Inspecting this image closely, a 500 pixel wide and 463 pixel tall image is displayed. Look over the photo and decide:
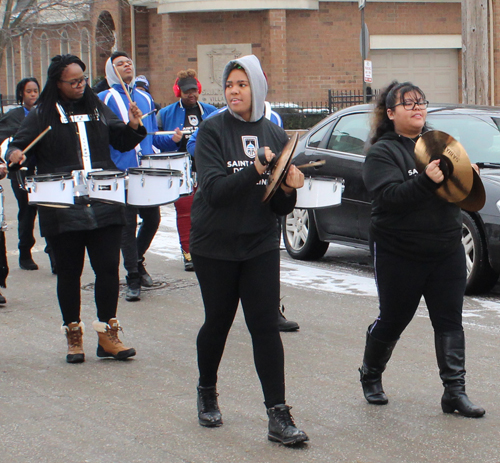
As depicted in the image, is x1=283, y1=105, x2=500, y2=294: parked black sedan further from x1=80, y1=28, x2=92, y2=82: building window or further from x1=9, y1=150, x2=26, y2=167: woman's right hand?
x1=80, y1=28, x2=92, y2=82: building window

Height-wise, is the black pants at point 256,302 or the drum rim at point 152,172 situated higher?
the drum rim at point 152,172

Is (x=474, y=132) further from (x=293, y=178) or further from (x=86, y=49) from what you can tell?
(x=86, y=49)

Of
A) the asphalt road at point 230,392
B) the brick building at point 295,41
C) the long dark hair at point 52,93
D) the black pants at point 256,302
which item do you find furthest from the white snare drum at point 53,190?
the brick building at point 295,41

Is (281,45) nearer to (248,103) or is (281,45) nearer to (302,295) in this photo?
(302,295)

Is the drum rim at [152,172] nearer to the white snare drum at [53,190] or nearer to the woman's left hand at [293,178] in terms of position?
the white snare drum at [53,190]

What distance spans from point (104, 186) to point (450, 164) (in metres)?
2.21

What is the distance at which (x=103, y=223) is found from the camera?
5.46 m

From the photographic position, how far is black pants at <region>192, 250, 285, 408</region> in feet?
13.4

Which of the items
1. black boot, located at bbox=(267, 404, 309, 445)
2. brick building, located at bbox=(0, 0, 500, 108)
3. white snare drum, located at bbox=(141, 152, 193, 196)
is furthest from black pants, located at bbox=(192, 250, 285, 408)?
brick building, located at bbox=(0, 0, 500, 108)

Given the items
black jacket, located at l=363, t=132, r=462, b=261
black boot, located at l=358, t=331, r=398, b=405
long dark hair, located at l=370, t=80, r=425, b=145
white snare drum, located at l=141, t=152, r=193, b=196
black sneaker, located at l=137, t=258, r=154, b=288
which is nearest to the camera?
black jacket, located at l=363, t=132, r=462, b=261

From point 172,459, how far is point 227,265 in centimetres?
91

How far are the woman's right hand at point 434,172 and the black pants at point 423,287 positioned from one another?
49 cm

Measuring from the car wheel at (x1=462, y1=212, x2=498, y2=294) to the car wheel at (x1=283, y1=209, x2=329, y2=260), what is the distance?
6.70 feet

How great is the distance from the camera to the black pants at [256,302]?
13.4 ft
